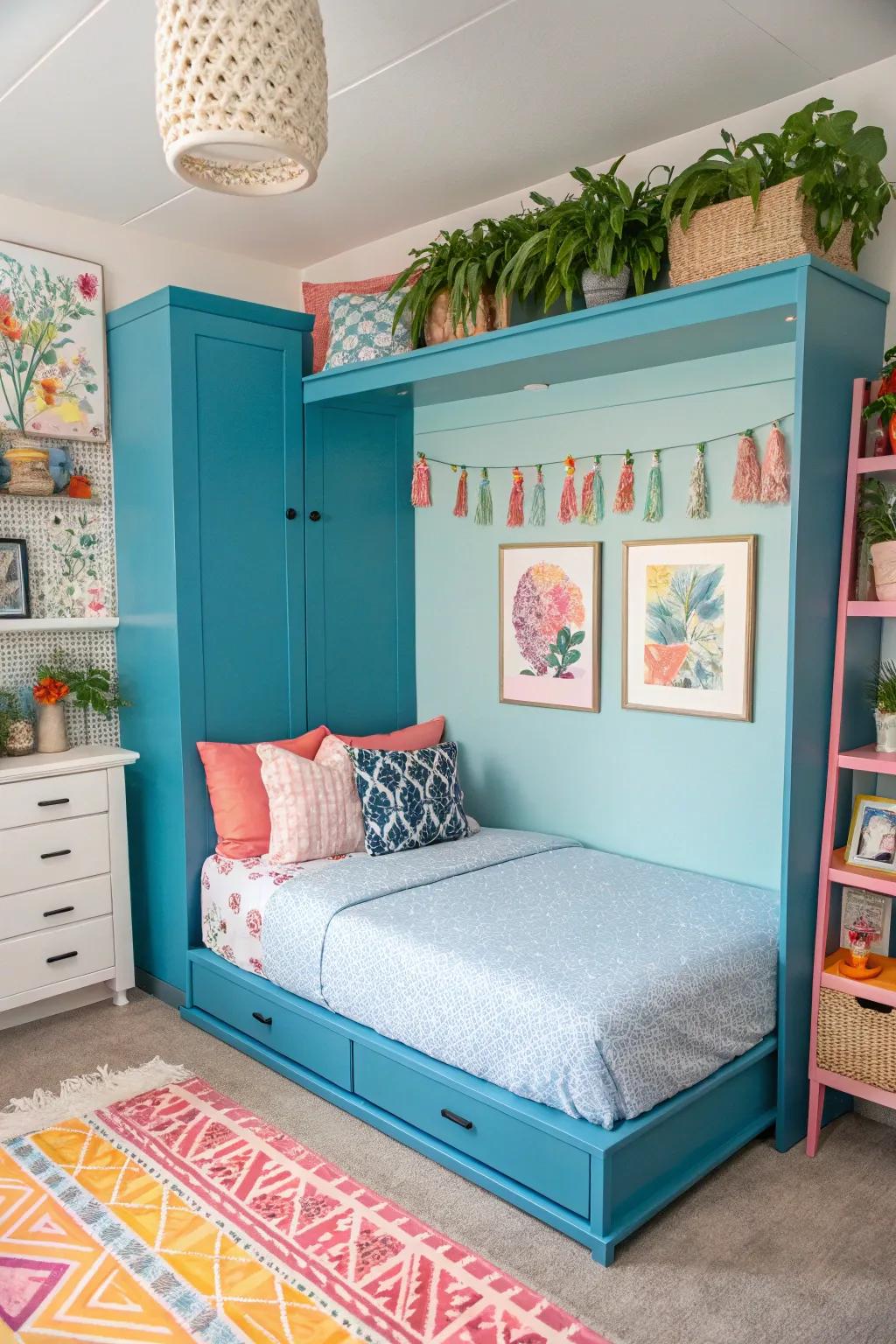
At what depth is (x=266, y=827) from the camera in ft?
10.5

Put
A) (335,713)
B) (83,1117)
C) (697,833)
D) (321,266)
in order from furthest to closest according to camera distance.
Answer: (321,266)
(335,713)
(697,833)
(83,1117)

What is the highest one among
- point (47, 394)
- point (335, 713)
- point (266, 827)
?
point (47, 394)

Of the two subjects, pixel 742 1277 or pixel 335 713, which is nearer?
pixel 742 1277

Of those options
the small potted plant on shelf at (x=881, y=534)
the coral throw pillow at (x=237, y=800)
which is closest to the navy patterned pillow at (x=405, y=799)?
the coral throw pillow at (x=237, y=800)

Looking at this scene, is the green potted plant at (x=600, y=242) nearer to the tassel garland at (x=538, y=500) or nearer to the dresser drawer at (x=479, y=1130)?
the tassel garland at (x=538, y=500)

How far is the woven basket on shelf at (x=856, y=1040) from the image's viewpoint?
236 cm

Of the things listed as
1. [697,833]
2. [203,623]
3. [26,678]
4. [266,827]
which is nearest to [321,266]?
[203,623]

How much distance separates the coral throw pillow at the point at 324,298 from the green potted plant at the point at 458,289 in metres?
0.29

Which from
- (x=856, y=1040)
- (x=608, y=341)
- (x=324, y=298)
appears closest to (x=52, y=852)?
(x=324, y=298)

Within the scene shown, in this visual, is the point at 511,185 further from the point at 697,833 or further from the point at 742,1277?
the point at 742,1277

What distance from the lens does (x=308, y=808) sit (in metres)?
3.09

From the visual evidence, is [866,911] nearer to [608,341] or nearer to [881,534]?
[881,534]

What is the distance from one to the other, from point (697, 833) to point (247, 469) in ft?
6.06

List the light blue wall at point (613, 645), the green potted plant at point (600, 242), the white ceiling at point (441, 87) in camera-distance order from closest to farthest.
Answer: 1. the white ceiling at point (441, 87)
2. the green potted plant at point (600, 242)
3. the light blue wall at point (613, 645)
